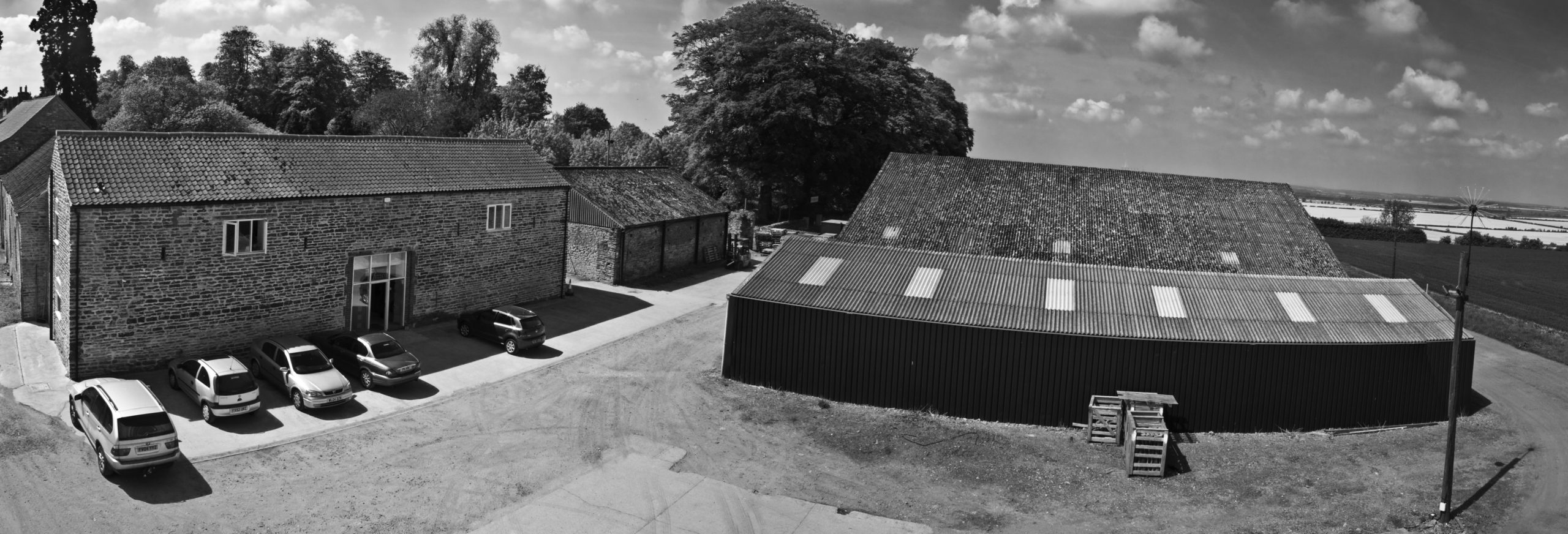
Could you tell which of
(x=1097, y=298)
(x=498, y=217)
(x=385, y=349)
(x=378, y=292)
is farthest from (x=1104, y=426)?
(x=378, y=292)

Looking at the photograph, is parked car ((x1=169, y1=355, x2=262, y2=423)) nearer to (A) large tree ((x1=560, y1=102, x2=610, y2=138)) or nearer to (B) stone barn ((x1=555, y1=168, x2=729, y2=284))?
(B) stone barn ((x1=555, y1=168, x2=729, y2=284))

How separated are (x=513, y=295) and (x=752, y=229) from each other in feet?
75.5

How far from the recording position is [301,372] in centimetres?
2164

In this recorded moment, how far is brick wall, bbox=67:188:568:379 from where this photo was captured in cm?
2184

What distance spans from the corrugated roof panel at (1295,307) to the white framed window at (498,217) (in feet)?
81.2

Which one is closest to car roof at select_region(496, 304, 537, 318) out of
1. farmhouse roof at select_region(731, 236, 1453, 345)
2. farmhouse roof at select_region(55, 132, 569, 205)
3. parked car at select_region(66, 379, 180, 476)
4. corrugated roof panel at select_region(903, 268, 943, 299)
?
farmhouse roof at select_region(55, 132, 569, 205)

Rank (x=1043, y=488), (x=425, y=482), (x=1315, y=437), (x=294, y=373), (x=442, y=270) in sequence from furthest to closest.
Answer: (x=442, y=270), (x=1315, y=437), (x=294, y=373), (x=1043, y=488), (x=425, y=482)

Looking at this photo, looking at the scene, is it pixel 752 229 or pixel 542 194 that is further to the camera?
pixel 752 229

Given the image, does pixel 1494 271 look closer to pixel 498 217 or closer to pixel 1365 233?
pixel 1365 233

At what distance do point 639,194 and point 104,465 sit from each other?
2800 cm

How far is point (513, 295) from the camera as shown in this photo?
33.3 m

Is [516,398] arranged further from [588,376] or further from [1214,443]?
[1214,443]

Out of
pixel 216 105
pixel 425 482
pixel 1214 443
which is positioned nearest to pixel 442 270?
pixel 425 482

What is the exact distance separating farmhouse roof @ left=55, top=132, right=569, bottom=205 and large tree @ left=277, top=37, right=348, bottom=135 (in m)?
58.3
